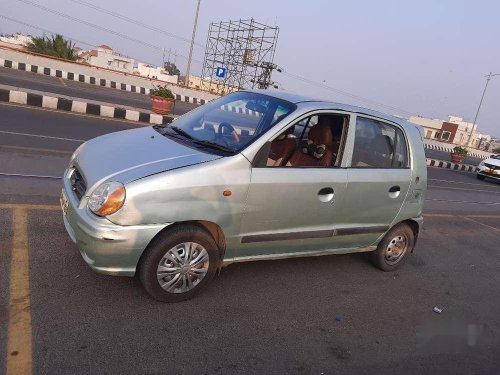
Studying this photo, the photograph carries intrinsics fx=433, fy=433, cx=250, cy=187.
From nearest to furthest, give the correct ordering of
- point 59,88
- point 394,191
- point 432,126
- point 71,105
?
point 394,191, point 71,105, point 59,88, point 432,126

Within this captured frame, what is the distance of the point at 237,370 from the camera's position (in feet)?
9.15

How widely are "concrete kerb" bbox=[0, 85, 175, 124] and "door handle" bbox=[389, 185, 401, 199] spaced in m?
9.89

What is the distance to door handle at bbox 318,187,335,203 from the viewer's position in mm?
3904

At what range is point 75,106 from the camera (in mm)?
12102

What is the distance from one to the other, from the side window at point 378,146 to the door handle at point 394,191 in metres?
0.23

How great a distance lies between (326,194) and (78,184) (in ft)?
6.95

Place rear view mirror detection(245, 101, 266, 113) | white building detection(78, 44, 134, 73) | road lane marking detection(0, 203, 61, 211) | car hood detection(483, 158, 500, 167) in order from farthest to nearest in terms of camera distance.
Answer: white building detection(78, 44, 134, 73), car hood detection(483, 158, 500, 167), road lane marking detection(0, 203, 61, 211), rear view mirror detection(245, 101, 266, 113)

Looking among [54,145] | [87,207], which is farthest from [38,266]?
[54,145]

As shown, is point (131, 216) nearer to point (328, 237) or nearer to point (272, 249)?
point (272, 249)

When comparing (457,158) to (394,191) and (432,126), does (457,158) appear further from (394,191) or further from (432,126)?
(432,126)

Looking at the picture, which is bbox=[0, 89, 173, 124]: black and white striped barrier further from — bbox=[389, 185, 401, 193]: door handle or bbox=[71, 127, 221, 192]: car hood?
bbox=[389, 185, 401, 193]: door handle

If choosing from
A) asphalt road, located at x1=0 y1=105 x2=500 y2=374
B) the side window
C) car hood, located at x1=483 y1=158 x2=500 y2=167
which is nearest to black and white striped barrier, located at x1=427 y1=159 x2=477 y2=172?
car hood, located at x1=483 y1=158 x2=500 y2=167

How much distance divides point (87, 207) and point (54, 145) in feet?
17.7

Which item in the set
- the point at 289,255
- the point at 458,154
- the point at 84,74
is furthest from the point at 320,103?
the point at 84,74
